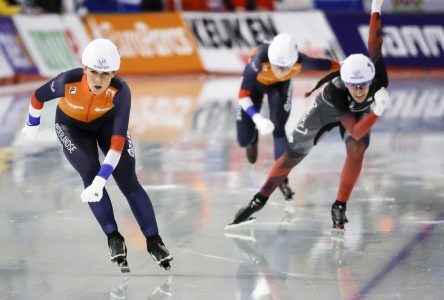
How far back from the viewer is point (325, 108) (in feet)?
23.6

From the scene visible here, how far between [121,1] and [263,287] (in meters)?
16.5

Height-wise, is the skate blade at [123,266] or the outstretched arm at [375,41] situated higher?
the outstretched arm at [375,41]

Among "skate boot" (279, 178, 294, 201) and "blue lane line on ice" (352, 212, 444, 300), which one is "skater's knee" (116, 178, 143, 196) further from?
"skate boot" (279, 178, 294, 201)

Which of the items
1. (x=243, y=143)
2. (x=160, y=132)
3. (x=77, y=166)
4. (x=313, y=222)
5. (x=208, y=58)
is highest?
(x=77, y=166)

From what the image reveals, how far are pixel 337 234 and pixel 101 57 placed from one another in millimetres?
2376

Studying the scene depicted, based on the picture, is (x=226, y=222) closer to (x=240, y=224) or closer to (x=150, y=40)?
(x=240, y=224)

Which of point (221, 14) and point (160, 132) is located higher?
point (160, 132)

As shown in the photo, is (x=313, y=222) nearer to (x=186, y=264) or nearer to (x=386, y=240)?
(x=386, y=240)

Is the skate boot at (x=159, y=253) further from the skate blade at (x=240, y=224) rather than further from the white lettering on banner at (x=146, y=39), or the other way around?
the white lettering on banner at (x=146, y=39)

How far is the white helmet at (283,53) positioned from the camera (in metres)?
7.89

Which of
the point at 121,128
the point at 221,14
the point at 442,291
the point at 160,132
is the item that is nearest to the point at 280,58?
the point at 121,128

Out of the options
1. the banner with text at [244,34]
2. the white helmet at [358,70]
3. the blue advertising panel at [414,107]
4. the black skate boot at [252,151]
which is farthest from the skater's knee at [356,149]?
the banner with text at [244,34]

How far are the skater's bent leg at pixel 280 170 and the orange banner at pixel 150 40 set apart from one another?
12991mm

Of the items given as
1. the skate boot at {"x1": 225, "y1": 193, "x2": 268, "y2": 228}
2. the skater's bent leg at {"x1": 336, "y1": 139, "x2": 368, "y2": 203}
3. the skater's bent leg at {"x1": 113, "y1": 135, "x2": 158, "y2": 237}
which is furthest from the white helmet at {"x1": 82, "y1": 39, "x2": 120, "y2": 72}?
the skater's bent leg at {"x1": 336, "y1": 139, "x2": 368, "y2": 203}
